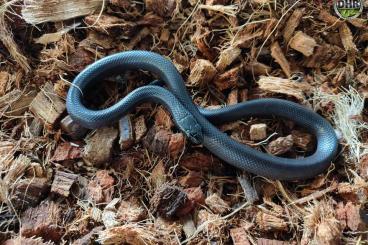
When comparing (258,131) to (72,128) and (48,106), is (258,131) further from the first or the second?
(48,106)

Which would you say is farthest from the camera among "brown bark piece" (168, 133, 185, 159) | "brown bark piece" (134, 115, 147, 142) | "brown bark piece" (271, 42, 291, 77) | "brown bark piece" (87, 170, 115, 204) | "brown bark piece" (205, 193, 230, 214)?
"brown bark piece" (271, 42, 291, 77)

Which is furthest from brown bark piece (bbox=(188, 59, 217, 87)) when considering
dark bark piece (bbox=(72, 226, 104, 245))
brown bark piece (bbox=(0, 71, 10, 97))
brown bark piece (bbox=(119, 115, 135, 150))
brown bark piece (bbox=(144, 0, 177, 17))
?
brown bark piece (bbox=(0, 71, 10, 97))

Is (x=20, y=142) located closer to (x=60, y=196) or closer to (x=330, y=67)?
(x=60, y=196)

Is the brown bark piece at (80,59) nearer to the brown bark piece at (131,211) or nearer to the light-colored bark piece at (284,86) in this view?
the brown bark piece at (131,211)

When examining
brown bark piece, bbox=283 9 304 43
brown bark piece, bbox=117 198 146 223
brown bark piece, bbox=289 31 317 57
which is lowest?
brown bark piece, bbox=117 198 146 223

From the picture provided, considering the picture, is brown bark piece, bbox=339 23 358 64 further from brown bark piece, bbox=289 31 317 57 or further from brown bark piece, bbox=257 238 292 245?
brown bark piece, bbox=257 238 292 245

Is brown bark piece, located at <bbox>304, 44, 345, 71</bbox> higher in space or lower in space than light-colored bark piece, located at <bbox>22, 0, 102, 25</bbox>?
lower

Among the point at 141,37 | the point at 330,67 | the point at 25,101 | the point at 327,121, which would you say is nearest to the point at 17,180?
the point at 25,101

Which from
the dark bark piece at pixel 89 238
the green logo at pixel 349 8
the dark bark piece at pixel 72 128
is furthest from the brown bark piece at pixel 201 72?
the dark bark piece at pixel 89 238

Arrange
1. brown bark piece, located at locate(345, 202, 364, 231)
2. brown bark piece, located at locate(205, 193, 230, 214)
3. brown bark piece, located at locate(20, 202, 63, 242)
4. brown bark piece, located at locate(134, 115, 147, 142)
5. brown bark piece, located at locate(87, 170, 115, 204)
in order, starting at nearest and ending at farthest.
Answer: brown bark piece, located at locate(345, 202, 364, 231) < brown bark piece, located at locate(20, 202, 63, 242) < brown bark piece, located at locate(205, 193, 230, 214) < brown bark piece, located at locate(87, 170, 115, 204) < brown bark piece, located at locate(134, 115, 147, 142)
